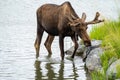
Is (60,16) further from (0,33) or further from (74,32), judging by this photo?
(0,33)

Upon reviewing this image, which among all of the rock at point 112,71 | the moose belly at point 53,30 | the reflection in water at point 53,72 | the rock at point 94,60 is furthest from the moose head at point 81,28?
the rock at point 112,71

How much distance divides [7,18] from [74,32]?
420 inches

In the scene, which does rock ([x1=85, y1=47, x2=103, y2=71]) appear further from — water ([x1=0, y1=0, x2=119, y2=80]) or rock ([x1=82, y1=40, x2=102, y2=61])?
rock ([x1=82, y1=40, x2=102, y2=61])

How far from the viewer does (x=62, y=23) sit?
48.1 ft

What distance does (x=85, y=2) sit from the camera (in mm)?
32844

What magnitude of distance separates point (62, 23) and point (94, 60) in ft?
6.36

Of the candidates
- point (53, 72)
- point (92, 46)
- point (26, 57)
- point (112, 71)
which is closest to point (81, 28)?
point (92, 46)

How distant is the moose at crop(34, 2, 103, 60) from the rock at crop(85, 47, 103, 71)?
0.30 meters

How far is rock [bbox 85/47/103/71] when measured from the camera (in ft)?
42.8

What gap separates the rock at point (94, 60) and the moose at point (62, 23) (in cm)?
30

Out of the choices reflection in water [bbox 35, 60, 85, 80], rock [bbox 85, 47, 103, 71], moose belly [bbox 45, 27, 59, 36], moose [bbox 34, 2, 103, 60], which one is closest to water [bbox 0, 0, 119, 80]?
reflection in water [bbox 35, 60, 85, 80]

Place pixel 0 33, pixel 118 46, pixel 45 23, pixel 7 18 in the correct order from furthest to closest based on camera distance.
Answer: pixel 7 18 → pixel 0 33 → pixel 45 23 → pixel 118 46

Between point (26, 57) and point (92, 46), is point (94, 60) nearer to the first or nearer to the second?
point (92, 46)

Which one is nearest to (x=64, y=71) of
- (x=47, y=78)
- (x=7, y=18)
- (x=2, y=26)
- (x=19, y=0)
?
(x=47, y=78)
